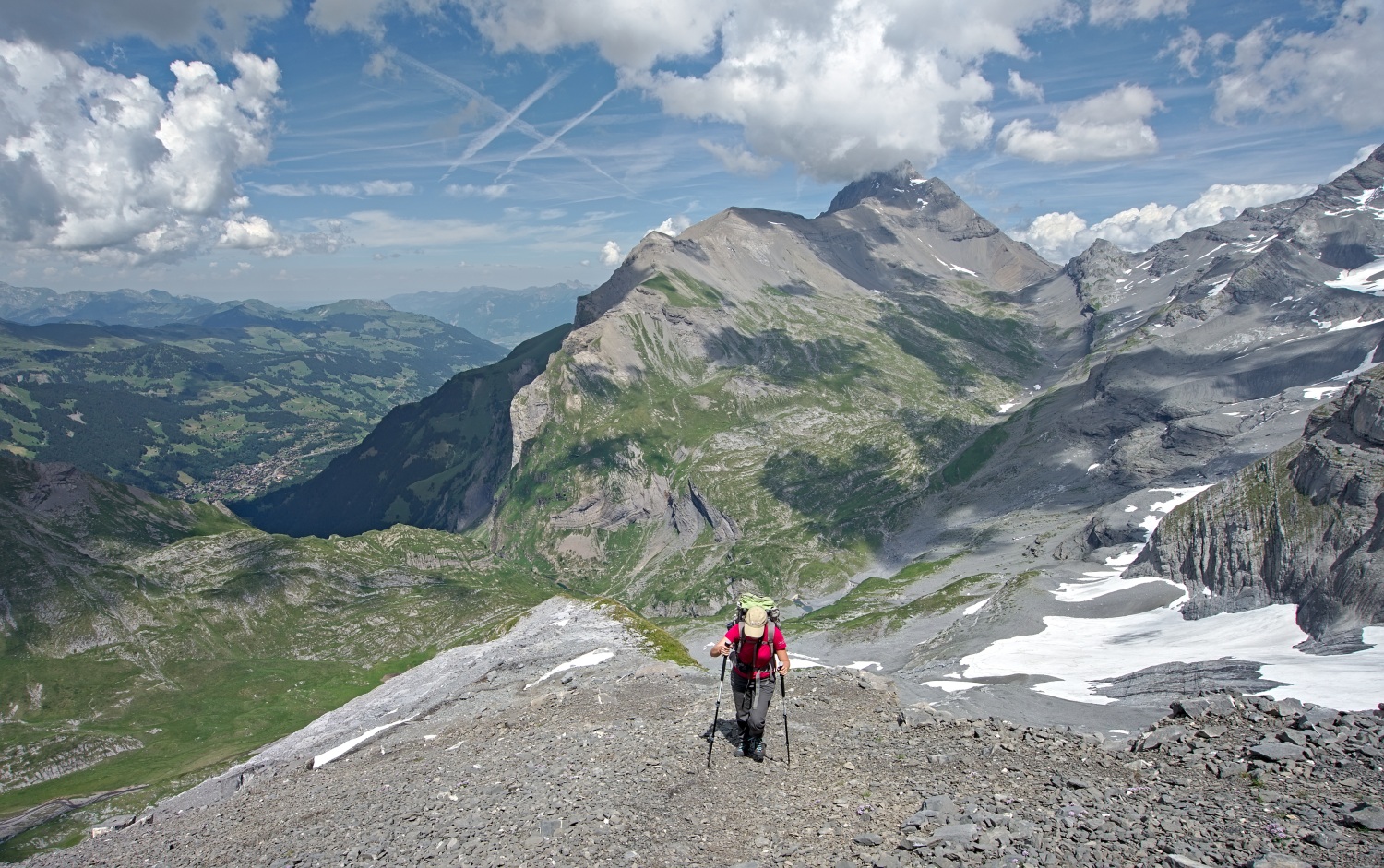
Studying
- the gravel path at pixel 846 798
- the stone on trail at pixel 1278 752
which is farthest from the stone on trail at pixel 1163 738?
the stone on trail at pixel 1278 752

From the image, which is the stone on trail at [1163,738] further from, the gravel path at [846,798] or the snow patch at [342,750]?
the snow patch at [342,750]

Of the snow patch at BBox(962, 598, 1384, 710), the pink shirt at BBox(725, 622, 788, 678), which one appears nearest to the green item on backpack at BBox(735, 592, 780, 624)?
the pink shirt at BBox(725, 622, 788, 678)

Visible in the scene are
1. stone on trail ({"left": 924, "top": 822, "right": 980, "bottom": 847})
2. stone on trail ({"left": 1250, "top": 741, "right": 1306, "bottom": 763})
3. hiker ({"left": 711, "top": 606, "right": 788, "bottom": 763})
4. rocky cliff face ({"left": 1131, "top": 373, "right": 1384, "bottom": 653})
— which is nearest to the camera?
stone on trail ({"left": 924, "top": 822, "right": 980, "bottom": 847})

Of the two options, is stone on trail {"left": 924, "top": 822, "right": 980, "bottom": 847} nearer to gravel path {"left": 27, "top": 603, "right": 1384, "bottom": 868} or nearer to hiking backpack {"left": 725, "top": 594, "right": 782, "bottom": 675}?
gravel path {"left": 27, "top": 603, "right": 1384, "bottom": 868}

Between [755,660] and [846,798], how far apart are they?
Answer: 4.61 m

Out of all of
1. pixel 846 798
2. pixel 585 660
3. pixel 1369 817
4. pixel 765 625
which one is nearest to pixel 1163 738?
pixel 1369 817

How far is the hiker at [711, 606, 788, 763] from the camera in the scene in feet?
73.4

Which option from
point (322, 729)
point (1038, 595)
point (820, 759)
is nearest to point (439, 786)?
point (820, 759)

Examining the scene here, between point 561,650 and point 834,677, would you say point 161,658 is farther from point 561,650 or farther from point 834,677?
point 834,677

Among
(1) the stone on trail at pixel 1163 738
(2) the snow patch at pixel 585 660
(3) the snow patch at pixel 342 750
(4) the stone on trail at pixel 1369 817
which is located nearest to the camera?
(4) the stone on trail at pixel 1369 817

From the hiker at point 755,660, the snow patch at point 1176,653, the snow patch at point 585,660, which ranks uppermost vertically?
the hiker at point 755,660

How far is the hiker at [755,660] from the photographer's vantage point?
2238 cm

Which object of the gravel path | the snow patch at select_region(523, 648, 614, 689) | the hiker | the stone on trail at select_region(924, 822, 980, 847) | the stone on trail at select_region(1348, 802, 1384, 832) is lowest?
the snow patch at select_region(523, 648, 614, 689)

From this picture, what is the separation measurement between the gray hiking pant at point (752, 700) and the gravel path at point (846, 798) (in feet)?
3.97
